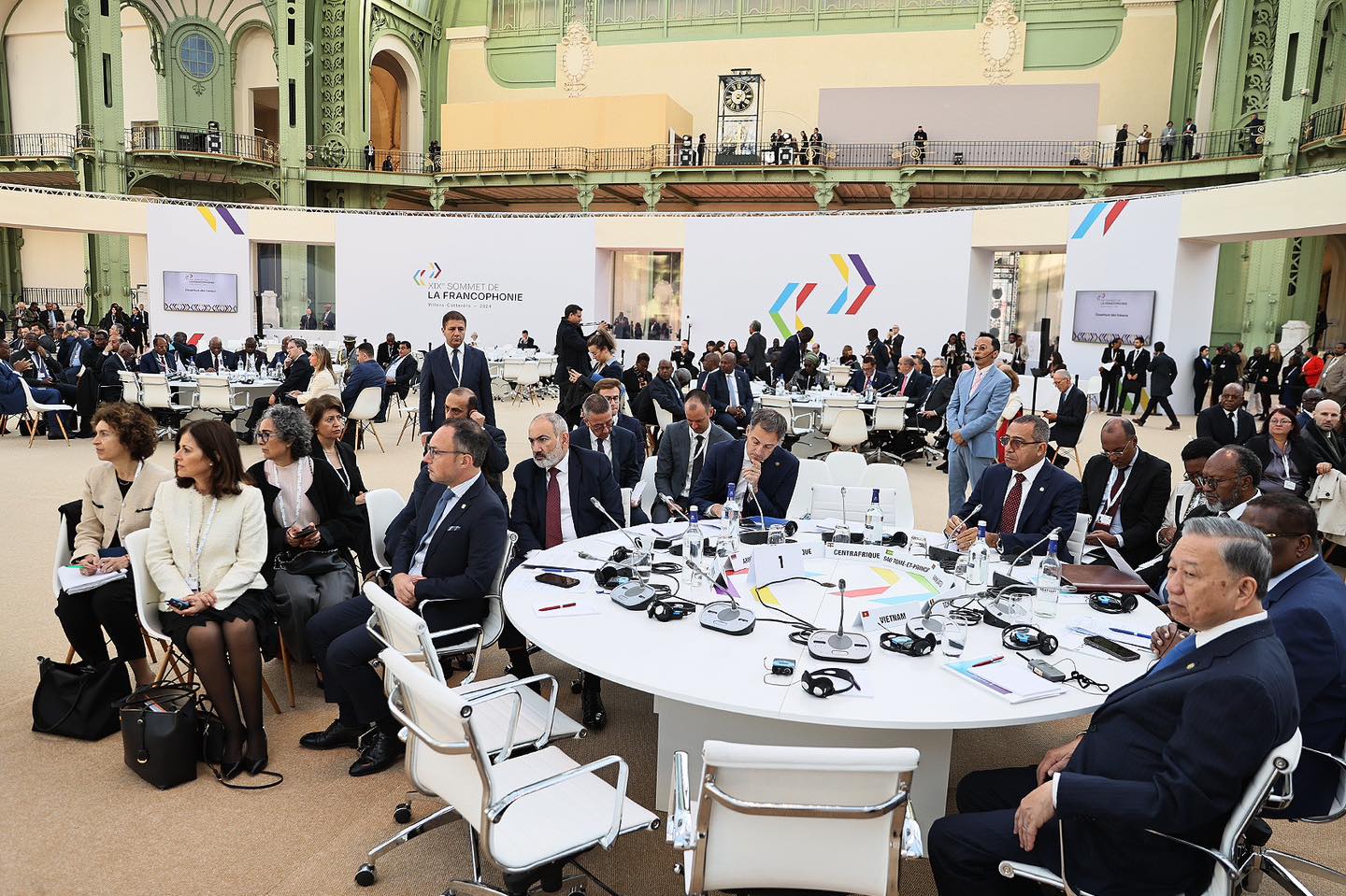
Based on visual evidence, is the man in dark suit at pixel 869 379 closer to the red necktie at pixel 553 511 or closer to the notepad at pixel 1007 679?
Result: the red necktie at pixel 553 511

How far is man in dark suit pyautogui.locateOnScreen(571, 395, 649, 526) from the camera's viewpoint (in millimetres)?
5219

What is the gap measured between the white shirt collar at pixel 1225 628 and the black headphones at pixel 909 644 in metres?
0.82

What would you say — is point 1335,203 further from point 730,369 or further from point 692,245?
point 692,245

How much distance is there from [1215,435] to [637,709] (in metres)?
5.74

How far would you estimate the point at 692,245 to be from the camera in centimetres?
1916

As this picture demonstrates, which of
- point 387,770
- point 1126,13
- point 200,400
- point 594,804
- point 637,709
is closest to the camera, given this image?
point 594,804

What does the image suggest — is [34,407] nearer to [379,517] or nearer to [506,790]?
[379,517]

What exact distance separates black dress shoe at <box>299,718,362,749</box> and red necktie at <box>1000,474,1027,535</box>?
3.16 meters

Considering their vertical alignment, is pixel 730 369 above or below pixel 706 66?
below

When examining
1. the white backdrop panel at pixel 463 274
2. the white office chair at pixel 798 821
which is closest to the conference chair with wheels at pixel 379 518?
the white office chair at pixel 798 821

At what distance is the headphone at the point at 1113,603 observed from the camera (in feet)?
10.9

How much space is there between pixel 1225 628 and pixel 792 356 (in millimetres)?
10617

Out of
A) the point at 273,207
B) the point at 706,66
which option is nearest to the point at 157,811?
the point at 273,207

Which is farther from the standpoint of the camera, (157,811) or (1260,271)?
(1260,271)
